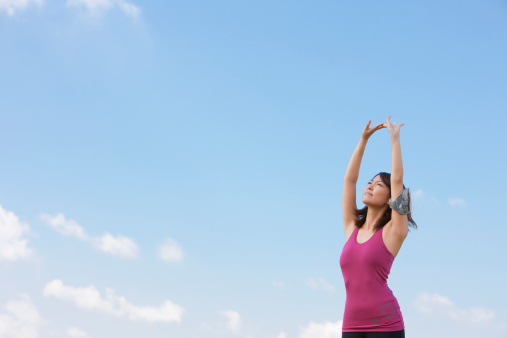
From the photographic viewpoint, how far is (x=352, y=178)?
534 cm

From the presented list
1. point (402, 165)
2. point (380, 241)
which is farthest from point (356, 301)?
point (402, 165)

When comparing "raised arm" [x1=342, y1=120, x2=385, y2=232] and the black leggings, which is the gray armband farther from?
the black leggings

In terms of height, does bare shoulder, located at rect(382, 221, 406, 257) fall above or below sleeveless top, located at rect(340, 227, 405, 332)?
above

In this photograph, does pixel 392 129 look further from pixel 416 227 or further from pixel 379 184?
pixel 416 227

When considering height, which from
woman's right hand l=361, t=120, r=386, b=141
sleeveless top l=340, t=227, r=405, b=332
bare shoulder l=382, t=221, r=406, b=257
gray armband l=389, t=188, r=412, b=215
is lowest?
sleeveless top l=340, t=227, r=405, b=332

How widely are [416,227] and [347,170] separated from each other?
0.87 meters

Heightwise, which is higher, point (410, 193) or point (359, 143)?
point (359, 143)

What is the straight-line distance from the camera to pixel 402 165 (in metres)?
4.63

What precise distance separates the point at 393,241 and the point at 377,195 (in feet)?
1.45

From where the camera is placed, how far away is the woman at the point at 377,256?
4469mm

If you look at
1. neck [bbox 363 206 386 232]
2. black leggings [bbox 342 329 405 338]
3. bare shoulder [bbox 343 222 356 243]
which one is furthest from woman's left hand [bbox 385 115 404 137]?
black leggings [bbox 342 329 405 338]

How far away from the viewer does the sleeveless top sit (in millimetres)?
4457

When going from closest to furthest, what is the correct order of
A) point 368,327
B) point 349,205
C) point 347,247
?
point 368,327 → point 347,247 → point 349,205

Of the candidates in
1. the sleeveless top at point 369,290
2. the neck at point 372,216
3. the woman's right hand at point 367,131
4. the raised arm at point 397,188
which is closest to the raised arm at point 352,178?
the woman's right hand at point 367,131
